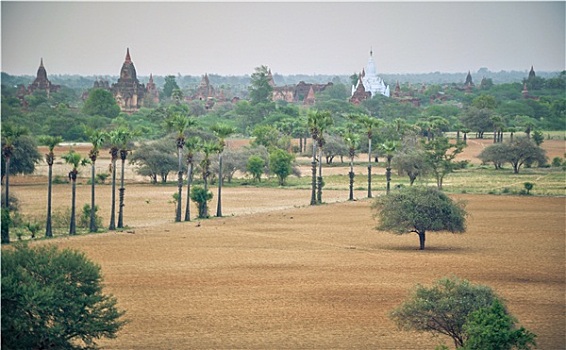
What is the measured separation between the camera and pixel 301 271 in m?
32.4

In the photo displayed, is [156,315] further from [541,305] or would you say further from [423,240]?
[423,240]

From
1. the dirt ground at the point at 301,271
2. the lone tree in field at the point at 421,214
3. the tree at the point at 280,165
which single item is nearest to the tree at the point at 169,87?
the tree at the point at 280,165

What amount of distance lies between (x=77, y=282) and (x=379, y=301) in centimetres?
902

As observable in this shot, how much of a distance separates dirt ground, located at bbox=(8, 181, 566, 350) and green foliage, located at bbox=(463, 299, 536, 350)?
9.29 ft

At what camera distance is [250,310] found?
26422 mm

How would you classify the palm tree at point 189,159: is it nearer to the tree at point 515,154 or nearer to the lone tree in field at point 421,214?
the lone tree in field at point 421,214

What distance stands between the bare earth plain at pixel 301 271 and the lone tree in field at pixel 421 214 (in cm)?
74

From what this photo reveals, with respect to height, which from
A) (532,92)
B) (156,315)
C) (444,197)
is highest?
(532,92)

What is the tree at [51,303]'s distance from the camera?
19.5m

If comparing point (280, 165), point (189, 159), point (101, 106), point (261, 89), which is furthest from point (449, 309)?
point (261, 89)

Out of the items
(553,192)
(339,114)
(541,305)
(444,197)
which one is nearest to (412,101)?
(339,114)

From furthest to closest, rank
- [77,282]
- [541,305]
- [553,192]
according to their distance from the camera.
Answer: [553,192]
[541,305]
[77,282]

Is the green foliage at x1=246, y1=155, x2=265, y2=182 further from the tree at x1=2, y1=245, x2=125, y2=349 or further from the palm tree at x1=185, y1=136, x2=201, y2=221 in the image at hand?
the tree at x1=2, y1=245, x2=125, y2=349

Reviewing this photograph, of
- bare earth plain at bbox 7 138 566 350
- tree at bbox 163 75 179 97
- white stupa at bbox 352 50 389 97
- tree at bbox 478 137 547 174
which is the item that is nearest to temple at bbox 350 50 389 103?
white stupa at bbox 352 50 389 97
